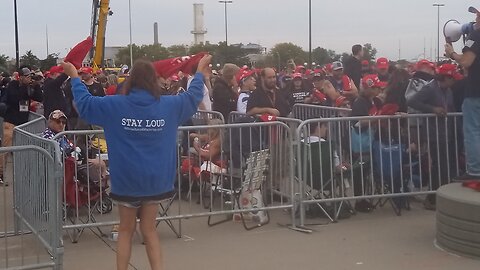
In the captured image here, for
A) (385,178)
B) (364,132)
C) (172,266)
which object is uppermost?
(364,132)

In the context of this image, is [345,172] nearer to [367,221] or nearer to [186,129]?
[367,221]

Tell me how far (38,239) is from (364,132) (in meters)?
4.04

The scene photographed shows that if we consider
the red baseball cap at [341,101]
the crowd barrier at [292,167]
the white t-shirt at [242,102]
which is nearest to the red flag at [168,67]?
the crowd barrier at [292,167]

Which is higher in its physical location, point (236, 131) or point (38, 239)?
point (236, 131)

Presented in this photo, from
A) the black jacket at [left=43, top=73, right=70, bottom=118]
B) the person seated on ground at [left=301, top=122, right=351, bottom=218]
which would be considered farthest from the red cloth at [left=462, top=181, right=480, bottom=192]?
the black jacket at [left=43, top=73, right=70, bottom=118]

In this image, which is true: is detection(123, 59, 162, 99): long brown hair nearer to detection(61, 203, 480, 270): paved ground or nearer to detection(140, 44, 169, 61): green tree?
detection(61, 203, 480, 270): paved ground

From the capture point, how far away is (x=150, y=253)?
17.3ft

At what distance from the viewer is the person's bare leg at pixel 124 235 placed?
5215mm

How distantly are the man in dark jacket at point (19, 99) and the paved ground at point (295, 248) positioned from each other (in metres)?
5.30

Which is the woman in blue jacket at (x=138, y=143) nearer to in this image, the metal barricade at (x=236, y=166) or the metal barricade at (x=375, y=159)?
the metal barricade at (x=236, y=166)

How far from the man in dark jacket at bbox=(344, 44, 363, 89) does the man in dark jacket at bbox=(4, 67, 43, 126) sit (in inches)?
233

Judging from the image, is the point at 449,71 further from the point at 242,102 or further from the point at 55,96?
the point at 55,96

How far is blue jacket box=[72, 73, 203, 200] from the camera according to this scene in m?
5.04

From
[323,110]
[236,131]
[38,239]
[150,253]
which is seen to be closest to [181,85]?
[323,110]
